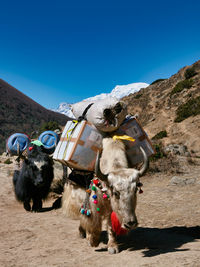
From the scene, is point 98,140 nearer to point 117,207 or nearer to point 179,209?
point 117,207

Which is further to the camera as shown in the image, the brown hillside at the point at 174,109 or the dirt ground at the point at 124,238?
the brown hillside at the point at 174,109

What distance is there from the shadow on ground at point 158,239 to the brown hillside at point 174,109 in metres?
10.5

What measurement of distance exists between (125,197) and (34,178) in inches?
170

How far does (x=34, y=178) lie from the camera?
257 inches

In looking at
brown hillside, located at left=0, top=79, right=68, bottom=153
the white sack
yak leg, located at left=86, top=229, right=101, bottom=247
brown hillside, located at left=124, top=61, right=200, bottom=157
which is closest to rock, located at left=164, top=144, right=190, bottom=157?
brown hillside, located at left=124, top=61, right=200, bottom=157

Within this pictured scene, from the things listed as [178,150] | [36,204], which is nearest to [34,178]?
[36,204]

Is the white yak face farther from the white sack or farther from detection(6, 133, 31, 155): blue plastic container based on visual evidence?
detection(6, 133, 31, 155): blue plastic container

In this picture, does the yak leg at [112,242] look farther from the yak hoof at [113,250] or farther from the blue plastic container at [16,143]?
the blue plastic container at [16,143]

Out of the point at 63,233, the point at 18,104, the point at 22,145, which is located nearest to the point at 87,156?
the point at 63,233

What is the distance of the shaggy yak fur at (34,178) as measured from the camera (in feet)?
21.4

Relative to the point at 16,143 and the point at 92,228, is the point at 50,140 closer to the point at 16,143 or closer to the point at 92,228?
the point at 16,143

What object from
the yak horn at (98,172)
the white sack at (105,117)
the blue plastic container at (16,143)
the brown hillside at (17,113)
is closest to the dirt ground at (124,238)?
the yak horn at (98,172)

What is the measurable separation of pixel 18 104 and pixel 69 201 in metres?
67.1

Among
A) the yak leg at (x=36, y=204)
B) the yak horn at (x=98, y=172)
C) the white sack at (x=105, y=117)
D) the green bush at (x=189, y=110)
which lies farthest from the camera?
the green bush at (x=189, y=110)
